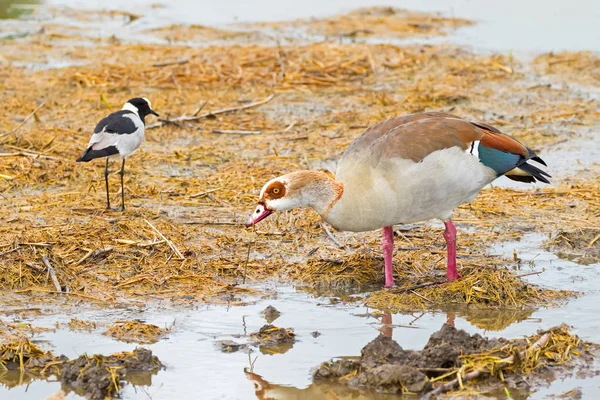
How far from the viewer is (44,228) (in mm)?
8852

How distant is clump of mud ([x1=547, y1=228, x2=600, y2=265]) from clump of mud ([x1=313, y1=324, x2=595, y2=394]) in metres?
2.24

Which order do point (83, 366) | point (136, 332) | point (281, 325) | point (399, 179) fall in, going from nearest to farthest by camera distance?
point (83, 366), point (136, 332), point (281, 325), point (399, 179)

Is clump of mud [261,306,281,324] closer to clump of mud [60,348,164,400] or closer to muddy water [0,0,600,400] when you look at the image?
muddy water [0,0,600,400]

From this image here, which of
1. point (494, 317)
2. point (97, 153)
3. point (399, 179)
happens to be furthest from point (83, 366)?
point (97, 153)

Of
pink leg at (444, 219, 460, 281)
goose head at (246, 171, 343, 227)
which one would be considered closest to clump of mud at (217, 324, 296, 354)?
goose head at (246, 171, 343, 227)

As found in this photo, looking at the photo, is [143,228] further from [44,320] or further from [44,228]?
[44,320]

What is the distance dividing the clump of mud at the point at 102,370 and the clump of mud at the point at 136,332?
1.52ft

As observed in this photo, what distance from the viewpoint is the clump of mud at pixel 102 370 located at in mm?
5754

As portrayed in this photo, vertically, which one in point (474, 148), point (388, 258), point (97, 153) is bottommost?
point (388, 258)

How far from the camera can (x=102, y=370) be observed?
5.84m

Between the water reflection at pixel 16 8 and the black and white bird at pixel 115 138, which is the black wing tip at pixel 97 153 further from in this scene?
the water reflection at pixel 16 8

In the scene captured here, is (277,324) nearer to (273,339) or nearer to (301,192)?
(273,339)

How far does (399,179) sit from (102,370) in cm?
261

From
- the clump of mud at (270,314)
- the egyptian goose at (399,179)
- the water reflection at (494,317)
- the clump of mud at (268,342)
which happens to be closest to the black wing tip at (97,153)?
the egyptian goose at (399,179)
